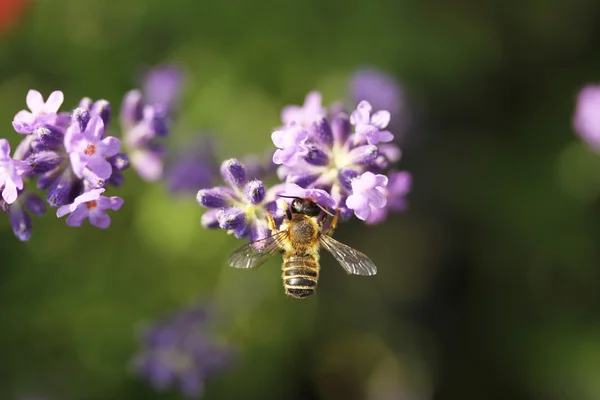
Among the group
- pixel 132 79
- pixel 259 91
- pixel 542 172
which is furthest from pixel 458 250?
pixel 132 79

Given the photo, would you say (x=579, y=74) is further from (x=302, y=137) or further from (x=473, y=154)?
(x=302, y=137)

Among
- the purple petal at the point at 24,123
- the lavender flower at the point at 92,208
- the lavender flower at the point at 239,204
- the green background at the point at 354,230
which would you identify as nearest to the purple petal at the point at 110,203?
the lavender flower at the point at 92,208

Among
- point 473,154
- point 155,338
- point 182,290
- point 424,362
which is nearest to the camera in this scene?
point 155,338

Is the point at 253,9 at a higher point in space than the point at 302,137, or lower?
higher

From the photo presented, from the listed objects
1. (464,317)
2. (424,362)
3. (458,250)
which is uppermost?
(458,250)

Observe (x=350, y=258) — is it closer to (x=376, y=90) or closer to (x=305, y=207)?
(x=305, y=207)

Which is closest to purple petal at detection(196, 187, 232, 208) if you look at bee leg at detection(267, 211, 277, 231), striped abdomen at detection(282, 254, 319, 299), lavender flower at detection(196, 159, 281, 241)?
lavender flower at detection(196, 159, 281, 241)

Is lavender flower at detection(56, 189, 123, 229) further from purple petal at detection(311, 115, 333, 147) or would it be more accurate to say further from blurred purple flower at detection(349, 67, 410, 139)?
blurred purple flower at detection(349, 67, 410, 139)
